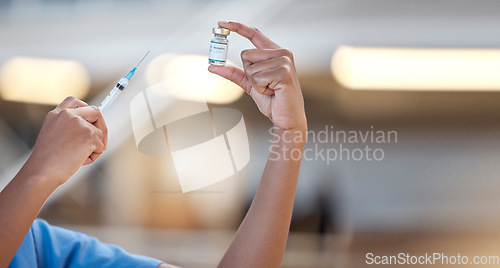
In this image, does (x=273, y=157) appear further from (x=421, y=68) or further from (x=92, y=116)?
(x=421, y=68)

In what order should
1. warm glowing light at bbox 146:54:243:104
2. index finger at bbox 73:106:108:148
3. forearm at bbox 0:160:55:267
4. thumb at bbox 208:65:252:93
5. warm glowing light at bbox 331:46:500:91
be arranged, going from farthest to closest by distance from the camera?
warm glowing light at bbox 146:54:243:104, warm glowing light at bbox 331:46:500:91, thumb at bbox 208:65:252:93, index finger at bbox 73:106:108:148, forearm at bbox 0:160:55:267

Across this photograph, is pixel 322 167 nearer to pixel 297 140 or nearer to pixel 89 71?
pixel 89 71

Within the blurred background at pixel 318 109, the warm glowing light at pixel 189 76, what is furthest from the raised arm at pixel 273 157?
the warm glowing light at pixel 189 76

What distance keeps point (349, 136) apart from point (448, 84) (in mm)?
484

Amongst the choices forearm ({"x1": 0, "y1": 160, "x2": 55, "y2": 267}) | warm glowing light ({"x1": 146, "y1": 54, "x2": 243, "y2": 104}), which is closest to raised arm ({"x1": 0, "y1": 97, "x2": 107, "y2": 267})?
forearm ({"x1": 0, "y1": 160, "x2": 55, "y2": 267})

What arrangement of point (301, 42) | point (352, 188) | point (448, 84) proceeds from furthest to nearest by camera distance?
point (352, 188) < point (301, 42) < point (448, 84)

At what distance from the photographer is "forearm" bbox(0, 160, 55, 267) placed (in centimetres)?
51

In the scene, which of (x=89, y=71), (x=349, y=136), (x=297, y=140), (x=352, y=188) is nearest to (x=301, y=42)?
(x=349, y=136)

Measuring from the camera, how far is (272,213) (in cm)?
70

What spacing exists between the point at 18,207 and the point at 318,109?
1.81 m

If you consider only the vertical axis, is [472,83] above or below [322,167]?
above

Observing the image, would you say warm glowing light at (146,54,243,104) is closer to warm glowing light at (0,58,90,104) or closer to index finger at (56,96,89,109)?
warm glowing light at (0,58,90,104)

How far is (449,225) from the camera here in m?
1.91

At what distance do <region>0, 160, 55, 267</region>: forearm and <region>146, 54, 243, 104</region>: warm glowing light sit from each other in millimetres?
1287
